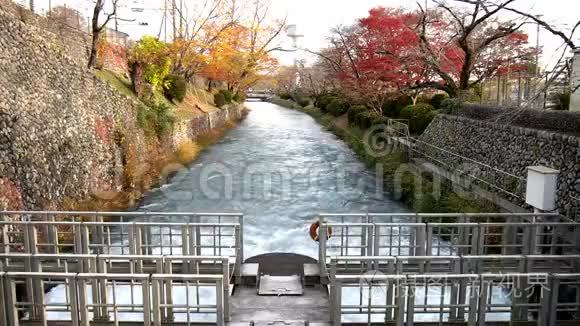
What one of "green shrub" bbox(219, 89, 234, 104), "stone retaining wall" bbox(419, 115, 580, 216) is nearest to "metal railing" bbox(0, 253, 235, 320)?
"stone retaining wall" bbox(419, 115, 580, 216)

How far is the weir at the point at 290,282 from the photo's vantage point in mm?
6164

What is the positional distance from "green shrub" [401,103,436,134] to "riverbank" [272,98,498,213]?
255cm

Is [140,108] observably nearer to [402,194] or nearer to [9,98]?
[9,98]

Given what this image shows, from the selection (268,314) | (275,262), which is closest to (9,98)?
(275,262)

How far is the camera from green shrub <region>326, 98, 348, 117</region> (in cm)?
4118

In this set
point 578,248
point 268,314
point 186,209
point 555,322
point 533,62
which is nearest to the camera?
point 555,322

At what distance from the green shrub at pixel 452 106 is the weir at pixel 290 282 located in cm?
896

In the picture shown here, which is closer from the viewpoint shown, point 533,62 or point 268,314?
point 268,314

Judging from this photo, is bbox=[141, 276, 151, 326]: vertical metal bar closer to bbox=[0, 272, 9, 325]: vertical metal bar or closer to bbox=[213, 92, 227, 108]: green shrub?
bbox=[0, 272, 9, 325]: vertical metal bar

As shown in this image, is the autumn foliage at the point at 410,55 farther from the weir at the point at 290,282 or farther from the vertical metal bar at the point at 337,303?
the vertical metal bar at the point at 337,303

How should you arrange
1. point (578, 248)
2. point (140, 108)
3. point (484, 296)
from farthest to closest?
1. point (140, 108)
2. point (578, 248)
3. point (484, 296)

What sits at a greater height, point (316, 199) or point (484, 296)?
point (484, 296)

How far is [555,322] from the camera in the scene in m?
6.65

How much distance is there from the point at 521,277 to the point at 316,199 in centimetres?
1186
